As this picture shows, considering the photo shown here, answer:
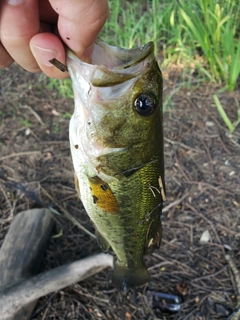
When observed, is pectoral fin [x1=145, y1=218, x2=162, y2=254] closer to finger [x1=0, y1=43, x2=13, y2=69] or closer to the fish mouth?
the fish mouth

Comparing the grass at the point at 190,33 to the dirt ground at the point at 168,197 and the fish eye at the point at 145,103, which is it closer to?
the dirt ground at the point at 168,197

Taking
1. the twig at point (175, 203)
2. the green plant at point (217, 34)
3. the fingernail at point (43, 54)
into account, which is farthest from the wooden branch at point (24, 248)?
the green plant at point (217, 34)

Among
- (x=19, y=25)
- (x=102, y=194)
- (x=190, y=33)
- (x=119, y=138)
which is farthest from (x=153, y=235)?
(x=190, y=33)

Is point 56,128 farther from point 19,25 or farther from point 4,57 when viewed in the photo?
point 19,25

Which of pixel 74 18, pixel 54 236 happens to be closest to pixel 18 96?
pixel 54 236

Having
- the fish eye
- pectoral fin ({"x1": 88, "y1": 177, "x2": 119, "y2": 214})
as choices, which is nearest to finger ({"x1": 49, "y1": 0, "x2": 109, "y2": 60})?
the fish eye

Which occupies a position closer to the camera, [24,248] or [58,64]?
[58,64]
